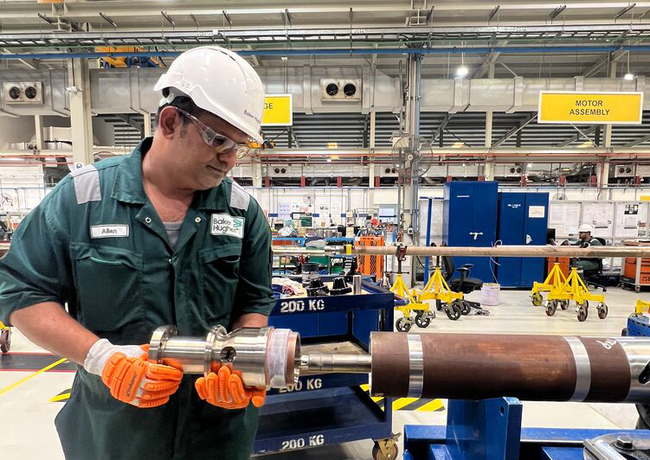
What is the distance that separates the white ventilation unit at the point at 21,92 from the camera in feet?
18.9

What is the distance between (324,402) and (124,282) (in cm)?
196

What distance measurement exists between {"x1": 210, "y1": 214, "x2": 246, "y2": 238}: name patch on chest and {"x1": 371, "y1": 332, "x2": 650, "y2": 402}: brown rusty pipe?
0.64m

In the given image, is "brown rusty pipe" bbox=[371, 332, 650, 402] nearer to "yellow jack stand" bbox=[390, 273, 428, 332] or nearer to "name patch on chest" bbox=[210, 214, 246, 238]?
"name patch on chest" bbox=[210, 214, 246, 238]

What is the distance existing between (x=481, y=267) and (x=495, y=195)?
59.5 inches

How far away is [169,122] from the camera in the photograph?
3.34ft

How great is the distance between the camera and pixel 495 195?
7055mm

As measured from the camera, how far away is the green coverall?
0.96 meters

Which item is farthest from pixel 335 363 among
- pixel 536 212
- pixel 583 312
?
pixel 536 212

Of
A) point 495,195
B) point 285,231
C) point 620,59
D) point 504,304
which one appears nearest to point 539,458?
point 504,304

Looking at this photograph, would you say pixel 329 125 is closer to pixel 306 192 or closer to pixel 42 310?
pixel 306 192

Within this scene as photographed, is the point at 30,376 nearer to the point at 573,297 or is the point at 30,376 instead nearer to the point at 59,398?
the point at 59,398

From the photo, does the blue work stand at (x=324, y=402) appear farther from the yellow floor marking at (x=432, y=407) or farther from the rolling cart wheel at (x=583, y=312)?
the rolling cart wheel at (x=583, y=312)

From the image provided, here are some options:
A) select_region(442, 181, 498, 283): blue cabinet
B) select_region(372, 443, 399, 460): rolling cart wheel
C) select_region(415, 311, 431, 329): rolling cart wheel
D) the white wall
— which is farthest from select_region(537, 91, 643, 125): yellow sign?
the white wall

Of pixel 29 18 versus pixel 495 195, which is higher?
pixel 29 18
